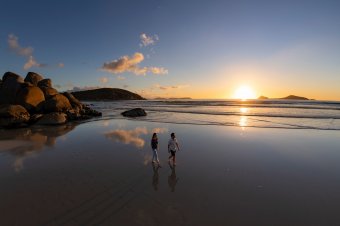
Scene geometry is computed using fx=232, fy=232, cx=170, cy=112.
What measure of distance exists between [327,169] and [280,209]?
5710 millimetres

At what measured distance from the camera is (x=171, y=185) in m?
9.21

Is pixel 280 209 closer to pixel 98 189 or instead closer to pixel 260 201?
pixel 260 201

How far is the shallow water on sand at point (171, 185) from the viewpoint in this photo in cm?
688

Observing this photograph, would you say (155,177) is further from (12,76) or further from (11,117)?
(12,76)

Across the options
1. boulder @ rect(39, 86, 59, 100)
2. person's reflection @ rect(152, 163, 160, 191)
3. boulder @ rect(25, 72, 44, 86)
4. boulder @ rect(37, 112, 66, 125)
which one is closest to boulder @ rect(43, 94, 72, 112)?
boulder @ rect(39, 86, 59, 100)

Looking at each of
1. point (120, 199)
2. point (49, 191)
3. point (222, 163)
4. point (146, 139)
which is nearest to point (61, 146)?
point (146, 139)

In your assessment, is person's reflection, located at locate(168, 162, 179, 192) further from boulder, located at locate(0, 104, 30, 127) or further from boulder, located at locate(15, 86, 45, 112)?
boulder, located at locate(15, 86, 45, 112)

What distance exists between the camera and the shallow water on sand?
6.88m

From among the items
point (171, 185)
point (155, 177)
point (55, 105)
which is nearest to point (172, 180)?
point (171, 185)

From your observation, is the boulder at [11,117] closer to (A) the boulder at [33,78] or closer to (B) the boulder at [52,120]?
(B) the boulder at [52,120]

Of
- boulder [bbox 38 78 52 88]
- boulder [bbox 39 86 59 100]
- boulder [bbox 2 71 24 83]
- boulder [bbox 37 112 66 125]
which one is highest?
boulder [bbox 2 71 24 83]

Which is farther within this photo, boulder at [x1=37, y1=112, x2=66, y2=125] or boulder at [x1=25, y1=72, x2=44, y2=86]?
boulder at [x1=25, y1=72, x2=44, y2=86]

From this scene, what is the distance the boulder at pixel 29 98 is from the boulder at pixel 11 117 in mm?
3425

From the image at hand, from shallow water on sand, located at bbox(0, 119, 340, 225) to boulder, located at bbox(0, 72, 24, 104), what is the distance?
61.0 ft
